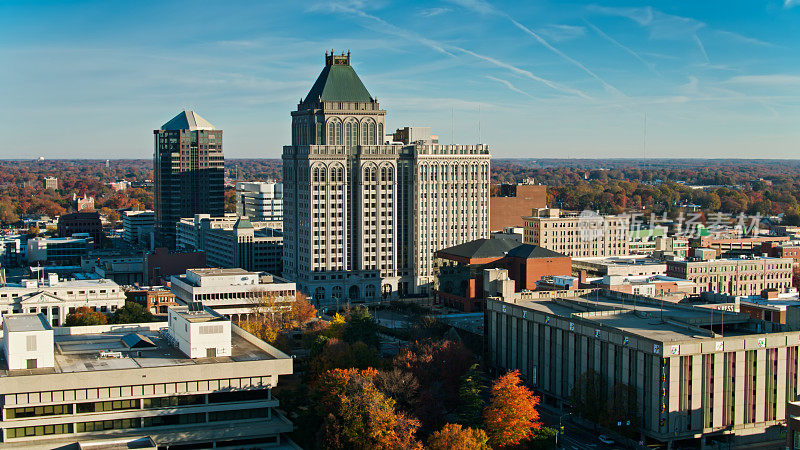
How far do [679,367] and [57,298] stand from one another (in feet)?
257

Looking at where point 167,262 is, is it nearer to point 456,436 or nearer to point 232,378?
point 232,378

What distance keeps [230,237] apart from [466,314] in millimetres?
61616

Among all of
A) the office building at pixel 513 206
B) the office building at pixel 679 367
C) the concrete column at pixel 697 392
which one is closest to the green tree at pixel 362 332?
the office building at pixel 679 367

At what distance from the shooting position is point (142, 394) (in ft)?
230

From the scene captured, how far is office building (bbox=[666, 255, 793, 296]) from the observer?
144000 mm

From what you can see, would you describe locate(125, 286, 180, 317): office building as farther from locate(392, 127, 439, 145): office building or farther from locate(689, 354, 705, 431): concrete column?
locate(689, 354, 705, 431): concrete column

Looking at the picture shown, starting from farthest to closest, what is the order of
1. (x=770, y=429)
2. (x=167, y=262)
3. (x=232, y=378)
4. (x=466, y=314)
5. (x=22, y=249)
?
1. (x=22, y=249)
2. (x=167, y=262)
3. (x=466, y=314)
4. (x=770, y=429)
5. (x=232, y=378)

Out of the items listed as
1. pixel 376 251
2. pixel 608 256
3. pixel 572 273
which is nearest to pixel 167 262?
pixel 376 251

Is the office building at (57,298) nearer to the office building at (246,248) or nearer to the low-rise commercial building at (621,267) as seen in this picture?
the office building at (246,248)

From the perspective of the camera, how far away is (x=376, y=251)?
5901 inches

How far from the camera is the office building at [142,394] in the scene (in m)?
68.0

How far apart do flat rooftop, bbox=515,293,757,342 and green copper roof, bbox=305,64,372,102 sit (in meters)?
61.1

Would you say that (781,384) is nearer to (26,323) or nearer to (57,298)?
(26,323)

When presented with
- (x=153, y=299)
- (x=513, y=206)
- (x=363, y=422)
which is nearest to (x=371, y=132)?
(x=153, y=299)
